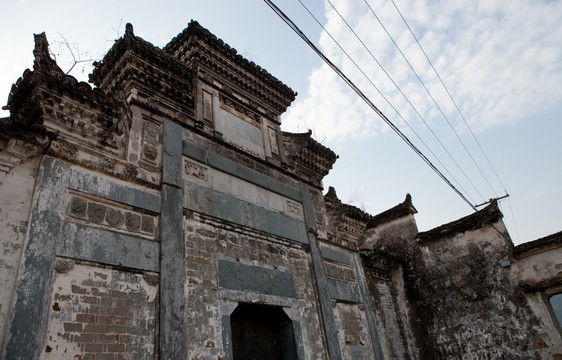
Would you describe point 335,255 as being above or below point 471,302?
above

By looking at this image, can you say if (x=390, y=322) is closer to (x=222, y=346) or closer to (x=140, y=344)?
(x=222, y=346)

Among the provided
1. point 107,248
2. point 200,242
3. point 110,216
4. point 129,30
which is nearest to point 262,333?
point 200,242

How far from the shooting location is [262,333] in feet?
21.3

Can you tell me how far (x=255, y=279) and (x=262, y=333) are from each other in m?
1.00

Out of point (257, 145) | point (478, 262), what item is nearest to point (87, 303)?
point (257, 145)

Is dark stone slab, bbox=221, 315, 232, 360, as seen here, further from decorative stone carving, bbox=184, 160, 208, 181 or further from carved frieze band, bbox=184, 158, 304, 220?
decorative stone carving, bbox=184, 160, 208, 181

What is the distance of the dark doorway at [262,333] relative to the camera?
6.16m

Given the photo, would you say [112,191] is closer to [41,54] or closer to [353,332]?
[41,54]

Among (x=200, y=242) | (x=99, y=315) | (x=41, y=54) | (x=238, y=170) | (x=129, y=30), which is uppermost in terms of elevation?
(x=129, y=30)

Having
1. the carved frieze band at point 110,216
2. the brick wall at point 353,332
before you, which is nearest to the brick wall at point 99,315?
the carved frieze band at point 110,216

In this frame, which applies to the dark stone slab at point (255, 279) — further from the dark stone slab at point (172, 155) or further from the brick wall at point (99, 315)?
the dark stone slab at point (172, 155)

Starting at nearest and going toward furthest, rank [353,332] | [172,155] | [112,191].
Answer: [112,191] < [172,155] < [353,332]

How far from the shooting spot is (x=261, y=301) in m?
6.15

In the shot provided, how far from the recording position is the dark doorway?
242 inches
